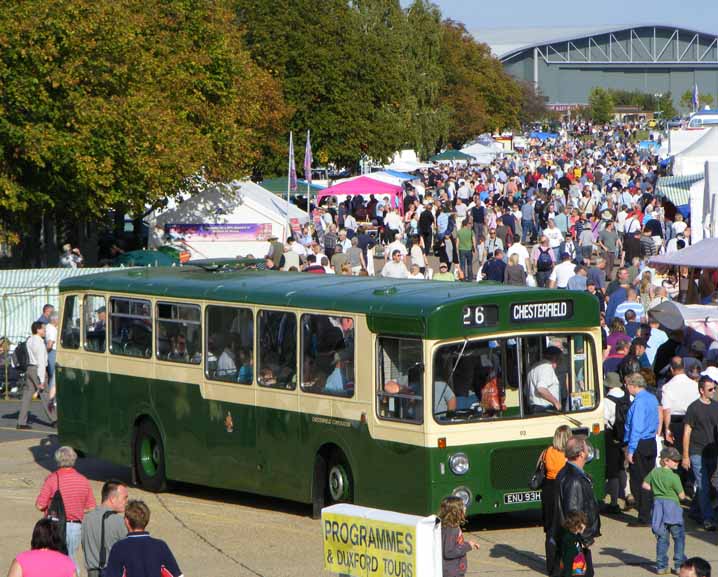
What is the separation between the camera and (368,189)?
Answer: 4744 cm

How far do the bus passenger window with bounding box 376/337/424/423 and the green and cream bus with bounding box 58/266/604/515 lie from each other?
0.05 ft

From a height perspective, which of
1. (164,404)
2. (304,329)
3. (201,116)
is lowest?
(164,404)

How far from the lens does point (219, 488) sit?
16.6 metres

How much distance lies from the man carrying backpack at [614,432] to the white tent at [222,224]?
26.0 metres

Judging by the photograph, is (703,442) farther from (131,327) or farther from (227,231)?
(227,231)

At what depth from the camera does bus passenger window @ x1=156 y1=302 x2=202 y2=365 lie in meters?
15.6

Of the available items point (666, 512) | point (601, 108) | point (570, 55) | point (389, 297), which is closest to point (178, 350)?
point (389, 297)

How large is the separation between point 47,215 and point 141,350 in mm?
24305

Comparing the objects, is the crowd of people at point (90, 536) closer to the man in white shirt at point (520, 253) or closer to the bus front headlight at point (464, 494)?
the bus front headlight at point (464, 494)

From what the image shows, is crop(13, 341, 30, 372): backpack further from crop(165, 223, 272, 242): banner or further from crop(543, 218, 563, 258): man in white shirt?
crop(165, 223, 272, 242): banner

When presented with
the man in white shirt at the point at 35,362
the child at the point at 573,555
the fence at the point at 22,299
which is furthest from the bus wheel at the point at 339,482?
the fence at the point at 22,299

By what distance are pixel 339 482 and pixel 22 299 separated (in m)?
14.9

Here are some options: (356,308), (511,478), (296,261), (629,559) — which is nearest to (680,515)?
(629,559)

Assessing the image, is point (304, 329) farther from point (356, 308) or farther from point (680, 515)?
point (680, 515)
